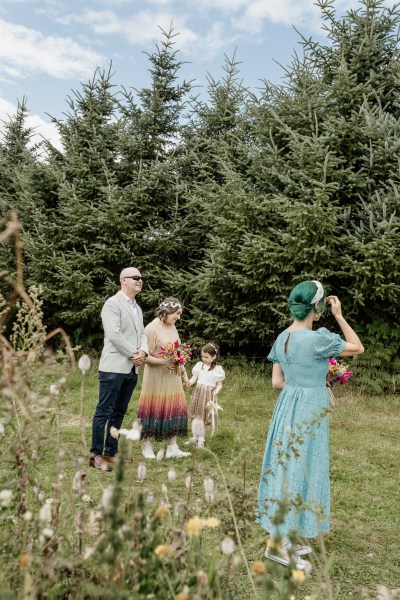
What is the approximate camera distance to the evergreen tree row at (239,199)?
929 cm

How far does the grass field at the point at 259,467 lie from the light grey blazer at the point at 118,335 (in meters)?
0.65

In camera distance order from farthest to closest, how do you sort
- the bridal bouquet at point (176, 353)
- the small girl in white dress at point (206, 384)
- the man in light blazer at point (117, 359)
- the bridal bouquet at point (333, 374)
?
the small girl in white dress at point (206, 384) < the bridal bouquet at point (176, 353) < the man in light blazer at point (117, 359) < the bridal bouquet at point (333, 374)

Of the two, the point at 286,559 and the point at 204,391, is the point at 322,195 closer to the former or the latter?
the point at 204,391

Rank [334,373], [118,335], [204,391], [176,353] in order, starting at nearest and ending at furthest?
1. [334,373]
2. [118,335]
3. [176,353]
4. [204,391]

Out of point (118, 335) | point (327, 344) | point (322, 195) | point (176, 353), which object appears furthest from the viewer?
point (322, 195)

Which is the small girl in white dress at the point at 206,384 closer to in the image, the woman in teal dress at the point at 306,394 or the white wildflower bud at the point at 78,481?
the woman in teal dress at the point at 306,394

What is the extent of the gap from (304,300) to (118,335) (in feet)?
8.52

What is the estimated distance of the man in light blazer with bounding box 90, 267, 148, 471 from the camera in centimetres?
600

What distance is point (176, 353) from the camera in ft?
21.5

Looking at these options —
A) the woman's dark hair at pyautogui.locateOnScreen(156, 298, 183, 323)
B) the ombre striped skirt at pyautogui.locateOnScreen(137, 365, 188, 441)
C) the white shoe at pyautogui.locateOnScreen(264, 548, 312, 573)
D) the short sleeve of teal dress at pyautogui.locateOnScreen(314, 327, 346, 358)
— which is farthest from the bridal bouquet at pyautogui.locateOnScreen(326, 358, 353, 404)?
the ombre striped skirt at pyautogui.locateOnScreen(137, 365, 188, 441)

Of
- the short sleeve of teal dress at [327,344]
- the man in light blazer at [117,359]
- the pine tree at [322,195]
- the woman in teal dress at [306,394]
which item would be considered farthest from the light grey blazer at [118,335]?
the pine tree at [322,195]

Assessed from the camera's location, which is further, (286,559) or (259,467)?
(259,467)

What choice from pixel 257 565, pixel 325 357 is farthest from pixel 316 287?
pixel 257 565

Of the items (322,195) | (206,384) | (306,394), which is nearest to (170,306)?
(206,384)
